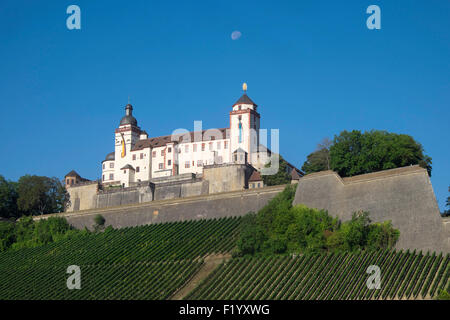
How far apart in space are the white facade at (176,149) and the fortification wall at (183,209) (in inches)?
722

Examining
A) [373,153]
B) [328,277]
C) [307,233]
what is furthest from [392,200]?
[373,153]

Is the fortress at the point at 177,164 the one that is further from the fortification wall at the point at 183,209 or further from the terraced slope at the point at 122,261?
the terraced slope at the point at 122,261

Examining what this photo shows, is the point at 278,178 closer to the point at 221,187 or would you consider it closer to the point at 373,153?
the point at 221,187

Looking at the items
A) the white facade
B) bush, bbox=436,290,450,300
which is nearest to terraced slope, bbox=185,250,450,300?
bush, bbox=436,290,450,300

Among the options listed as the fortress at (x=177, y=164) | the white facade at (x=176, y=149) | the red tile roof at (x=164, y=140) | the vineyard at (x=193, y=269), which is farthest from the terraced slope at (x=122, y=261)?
the red tile roof at (x=164, y=140)

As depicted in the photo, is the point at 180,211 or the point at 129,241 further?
the point at 180,211

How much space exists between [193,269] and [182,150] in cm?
3661

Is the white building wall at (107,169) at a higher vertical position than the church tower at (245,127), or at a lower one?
lower

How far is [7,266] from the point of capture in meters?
46.2

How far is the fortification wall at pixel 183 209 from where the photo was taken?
46250mm

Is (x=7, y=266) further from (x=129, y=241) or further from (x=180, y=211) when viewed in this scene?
(x=180, y=211)

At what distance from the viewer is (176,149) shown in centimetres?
7400

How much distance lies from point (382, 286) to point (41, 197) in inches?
1631

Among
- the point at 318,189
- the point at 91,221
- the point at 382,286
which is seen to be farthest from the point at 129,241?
the point at 382,286
